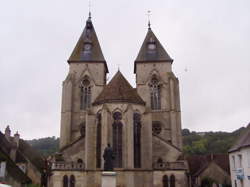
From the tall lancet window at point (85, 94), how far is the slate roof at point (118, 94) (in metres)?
6.14

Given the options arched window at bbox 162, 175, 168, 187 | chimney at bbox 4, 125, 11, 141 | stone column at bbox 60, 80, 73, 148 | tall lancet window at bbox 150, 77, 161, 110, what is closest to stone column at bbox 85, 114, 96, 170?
arched window at bbox 162, 175, 168, 187

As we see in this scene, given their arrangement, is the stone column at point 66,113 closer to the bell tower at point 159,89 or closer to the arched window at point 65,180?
the arched window at point 65,180

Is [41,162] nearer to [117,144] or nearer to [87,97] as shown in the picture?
[87,97]

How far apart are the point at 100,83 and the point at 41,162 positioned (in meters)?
12.5

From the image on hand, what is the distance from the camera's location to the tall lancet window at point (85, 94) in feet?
120

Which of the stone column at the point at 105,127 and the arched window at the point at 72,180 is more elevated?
the stone column at the point at 105,127

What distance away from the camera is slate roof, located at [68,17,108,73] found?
3794cm

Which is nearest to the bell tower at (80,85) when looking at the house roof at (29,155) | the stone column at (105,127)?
the house roof at (29,155)

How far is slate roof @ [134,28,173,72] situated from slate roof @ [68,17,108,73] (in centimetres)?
464

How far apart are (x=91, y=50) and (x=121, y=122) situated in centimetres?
1397

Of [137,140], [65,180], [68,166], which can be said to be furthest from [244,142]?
[65,180]

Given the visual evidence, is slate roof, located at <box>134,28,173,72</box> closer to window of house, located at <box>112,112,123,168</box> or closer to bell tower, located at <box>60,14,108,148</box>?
bell tower, located at <box>60,14,108,148</box>

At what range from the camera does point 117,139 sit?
27562 millimetres

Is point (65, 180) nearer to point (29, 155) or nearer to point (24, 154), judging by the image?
point (24, 154)
